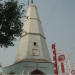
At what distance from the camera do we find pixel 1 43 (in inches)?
452

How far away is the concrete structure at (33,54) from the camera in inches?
509

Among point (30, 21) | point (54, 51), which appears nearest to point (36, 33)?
point (30, 21)

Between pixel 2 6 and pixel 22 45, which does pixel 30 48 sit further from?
pixel 2 6

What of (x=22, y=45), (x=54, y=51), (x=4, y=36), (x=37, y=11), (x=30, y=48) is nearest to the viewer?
Result: (x=4, y=36)

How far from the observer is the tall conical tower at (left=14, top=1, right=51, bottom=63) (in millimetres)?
14047

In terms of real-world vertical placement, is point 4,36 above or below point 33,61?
above

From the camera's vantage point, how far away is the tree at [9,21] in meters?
11.5

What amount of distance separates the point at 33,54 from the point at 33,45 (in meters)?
1.22

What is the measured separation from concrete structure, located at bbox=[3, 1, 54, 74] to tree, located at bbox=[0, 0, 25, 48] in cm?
143

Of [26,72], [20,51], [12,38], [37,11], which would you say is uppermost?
[37,11]

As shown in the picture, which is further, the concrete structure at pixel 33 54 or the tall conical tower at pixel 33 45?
the tall conical tower at pixel 33 45

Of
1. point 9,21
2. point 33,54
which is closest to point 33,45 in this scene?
point 33,54

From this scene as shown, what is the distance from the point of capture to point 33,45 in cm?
1485

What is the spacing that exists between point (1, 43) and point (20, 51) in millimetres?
4044
